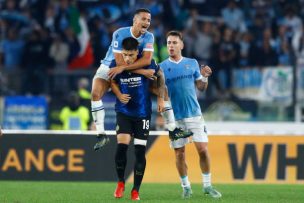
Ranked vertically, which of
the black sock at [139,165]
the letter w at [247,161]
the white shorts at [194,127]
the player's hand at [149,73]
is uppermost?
the player's hand at [149,73]

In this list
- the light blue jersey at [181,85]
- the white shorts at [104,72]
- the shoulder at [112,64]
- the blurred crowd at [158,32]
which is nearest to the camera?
the shoulder at [112,64]

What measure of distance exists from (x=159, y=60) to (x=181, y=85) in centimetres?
906

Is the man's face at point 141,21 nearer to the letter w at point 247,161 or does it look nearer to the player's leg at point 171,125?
the player's leg at point 171,125

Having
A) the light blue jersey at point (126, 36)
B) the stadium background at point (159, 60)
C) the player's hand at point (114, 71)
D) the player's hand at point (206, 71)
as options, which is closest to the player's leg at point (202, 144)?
the player's hand at point (206, 71)

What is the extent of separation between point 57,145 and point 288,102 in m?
6.64

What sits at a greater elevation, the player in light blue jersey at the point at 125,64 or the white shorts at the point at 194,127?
the player in light blue jersey at the point at 125,64

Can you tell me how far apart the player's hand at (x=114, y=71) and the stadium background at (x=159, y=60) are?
4.88m

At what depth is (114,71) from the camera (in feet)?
46.3

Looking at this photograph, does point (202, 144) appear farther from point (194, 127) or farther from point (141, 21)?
point (141, 21)

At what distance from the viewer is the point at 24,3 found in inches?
1069

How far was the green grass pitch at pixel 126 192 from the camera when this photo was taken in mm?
14242

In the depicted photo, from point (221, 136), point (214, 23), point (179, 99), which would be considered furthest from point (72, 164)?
point (214, 23)

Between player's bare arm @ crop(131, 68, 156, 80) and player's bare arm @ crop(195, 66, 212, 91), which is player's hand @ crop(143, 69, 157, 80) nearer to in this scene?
player's bare arm @ crop(131, 68, 156, 80)

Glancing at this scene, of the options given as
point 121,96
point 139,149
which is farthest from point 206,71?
point 139,149
